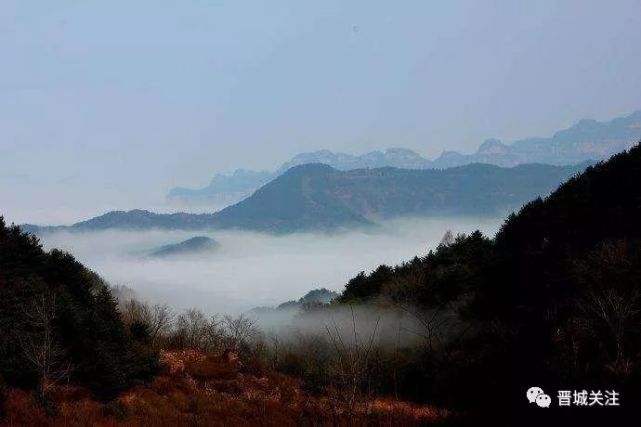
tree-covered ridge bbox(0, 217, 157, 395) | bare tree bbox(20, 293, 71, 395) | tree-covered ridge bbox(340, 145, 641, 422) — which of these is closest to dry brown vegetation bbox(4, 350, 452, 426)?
bare tree bbox(20, 293, 71, 395)

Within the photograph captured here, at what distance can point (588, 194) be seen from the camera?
45469 millimetres

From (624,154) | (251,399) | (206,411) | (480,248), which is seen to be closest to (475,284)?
(480,248)

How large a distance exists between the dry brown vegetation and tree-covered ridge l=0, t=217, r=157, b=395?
1.27m

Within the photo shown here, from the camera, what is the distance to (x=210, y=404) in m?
27.5

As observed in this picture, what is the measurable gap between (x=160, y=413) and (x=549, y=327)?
2367cm

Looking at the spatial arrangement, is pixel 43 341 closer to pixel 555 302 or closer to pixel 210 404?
pixel 210 404

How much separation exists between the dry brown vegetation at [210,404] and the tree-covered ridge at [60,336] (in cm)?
127

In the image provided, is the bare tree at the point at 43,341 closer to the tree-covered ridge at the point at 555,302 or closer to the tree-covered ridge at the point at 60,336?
the tree-covered ridge at the point at 60,336

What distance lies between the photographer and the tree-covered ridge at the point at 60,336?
25.8 m

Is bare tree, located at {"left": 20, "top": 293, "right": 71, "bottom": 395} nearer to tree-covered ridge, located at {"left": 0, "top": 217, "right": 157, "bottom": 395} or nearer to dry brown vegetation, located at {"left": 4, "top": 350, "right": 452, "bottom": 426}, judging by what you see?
tree-covered ridge, located at {"left": 0, "top": 217, "right": 157, "bottom": 395}

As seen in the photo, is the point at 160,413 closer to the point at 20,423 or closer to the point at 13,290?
the point at 20,423

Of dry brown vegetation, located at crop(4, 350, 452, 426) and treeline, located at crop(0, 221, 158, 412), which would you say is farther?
treeline, located at crop(0, 221, 158, 412)

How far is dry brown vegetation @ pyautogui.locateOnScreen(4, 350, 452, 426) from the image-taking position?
16531mm

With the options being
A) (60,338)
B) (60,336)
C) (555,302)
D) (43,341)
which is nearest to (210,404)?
(43,341)
